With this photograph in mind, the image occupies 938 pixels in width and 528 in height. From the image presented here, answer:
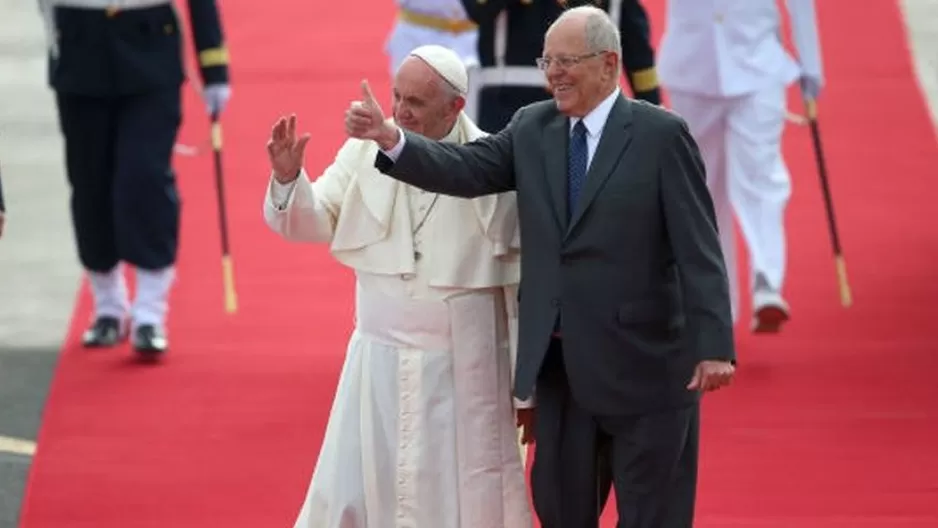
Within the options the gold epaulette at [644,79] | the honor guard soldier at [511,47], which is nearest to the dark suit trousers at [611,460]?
the honor guard soldier at [511,47]

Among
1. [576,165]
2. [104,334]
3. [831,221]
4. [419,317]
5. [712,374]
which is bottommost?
[104,334]

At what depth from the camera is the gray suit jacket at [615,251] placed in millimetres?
6395

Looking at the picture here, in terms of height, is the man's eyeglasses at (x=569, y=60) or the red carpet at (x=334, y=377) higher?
the man's eyeglasses at (x=569, y=60)

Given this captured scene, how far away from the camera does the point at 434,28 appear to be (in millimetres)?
10484

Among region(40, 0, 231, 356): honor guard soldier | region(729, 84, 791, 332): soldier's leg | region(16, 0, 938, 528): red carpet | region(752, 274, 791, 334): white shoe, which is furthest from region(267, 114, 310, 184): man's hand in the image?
region(729, 84, 791, 332): soldier's leg

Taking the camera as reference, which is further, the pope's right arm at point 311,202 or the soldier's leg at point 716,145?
the soldier's leg at point 716,145

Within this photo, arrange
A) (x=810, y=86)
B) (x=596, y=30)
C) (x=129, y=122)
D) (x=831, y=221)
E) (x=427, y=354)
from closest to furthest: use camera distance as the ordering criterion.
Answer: (x=596, y=30) → (x=427, y=354) → (x=129, y=122) → (x=810, y=86) → (x=831, y=221)

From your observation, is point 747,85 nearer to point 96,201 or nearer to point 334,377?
point 334,377

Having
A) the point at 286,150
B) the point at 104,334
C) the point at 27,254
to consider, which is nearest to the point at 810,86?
the point at 104,334

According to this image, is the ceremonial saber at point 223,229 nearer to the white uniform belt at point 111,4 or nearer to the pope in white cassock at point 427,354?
the white uniform belt at point 111,4

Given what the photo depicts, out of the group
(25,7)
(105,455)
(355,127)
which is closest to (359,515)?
(355,127)

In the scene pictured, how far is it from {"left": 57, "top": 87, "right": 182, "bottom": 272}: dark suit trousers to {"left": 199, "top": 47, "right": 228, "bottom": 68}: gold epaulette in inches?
7.0

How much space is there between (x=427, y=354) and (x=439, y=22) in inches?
153

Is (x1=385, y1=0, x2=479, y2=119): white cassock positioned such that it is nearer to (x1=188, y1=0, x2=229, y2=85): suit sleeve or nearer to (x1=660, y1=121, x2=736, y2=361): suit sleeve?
(x1=188, y1=0, x2=229, y2=85): suit sleeve
